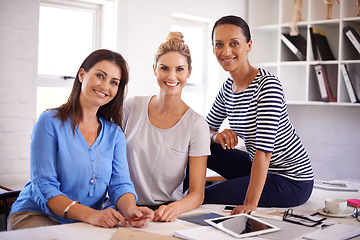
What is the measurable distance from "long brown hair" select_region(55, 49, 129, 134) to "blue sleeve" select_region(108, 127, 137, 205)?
13 cm

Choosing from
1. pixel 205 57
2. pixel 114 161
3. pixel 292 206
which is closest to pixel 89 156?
pixel 114 161

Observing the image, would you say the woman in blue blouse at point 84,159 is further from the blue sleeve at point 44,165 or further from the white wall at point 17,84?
the white wall at point 17,84

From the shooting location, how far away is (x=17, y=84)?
2.93 metres

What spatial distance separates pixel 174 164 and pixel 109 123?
0.36m

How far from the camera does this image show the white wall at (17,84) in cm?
286

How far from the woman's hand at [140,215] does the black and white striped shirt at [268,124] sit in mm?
621

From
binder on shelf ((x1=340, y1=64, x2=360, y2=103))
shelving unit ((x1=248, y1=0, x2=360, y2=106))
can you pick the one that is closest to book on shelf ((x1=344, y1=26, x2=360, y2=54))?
shelving unit ((x1=248, y1=0, x2=360, y2=106))

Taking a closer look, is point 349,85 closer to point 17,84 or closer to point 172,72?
point 172,72

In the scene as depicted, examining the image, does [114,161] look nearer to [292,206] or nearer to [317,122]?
[292,206]

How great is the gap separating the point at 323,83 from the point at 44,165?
113 inches

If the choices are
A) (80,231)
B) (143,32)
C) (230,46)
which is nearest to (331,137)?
(143,32)

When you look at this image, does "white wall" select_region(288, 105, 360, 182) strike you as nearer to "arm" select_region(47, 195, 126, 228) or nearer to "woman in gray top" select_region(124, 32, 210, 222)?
"woman in gray top" select_region(124, 32, 210, 222)

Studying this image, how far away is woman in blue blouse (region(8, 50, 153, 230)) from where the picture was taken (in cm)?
161

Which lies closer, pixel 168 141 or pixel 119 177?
pixel 119 177
